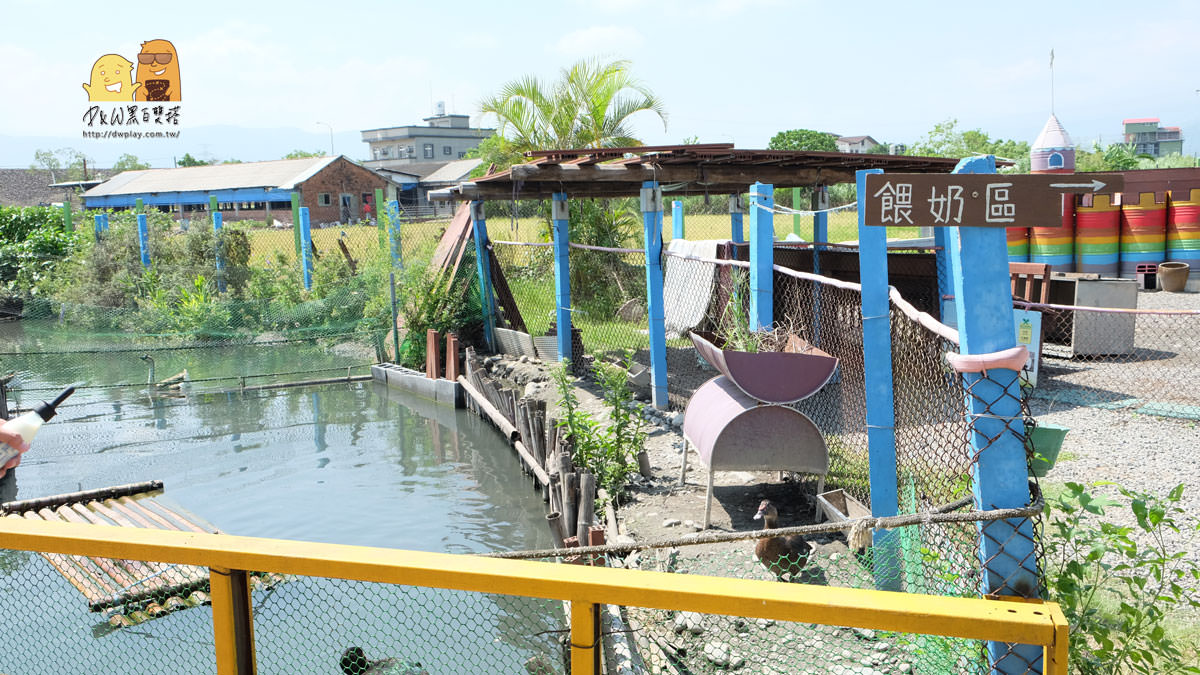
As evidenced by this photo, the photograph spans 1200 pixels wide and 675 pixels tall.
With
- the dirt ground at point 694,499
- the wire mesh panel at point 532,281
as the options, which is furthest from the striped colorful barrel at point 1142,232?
the dirt ground at point 694,499

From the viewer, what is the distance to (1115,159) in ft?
128

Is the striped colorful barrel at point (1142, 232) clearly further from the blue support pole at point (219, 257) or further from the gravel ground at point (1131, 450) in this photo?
the blue support pole at point (219, 257)

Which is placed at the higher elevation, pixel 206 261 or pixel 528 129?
pixel 528 129

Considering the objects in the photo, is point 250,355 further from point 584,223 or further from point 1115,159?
point 1115,159

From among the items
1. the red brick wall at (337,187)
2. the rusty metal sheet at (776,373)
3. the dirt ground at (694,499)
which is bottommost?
the dirt ground at (694,499)

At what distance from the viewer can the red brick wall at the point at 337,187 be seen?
158 ft

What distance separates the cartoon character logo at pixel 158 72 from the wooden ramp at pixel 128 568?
18.8 meters

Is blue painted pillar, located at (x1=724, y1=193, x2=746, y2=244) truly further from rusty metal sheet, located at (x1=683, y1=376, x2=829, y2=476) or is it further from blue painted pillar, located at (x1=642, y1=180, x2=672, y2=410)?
rusty metal sheet, located at (x1=683, y1=376, x2=829, y2=476)

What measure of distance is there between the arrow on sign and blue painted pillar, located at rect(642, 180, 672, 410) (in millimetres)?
7390

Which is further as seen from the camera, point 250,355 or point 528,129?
point 528,129

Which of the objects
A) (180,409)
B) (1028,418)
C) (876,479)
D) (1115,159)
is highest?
(1115,159)

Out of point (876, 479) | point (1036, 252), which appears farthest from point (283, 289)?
point (876, 479)

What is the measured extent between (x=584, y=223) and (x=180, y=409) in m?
9.29

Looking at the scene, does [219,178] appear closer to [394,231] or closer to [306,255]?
[306,255]
